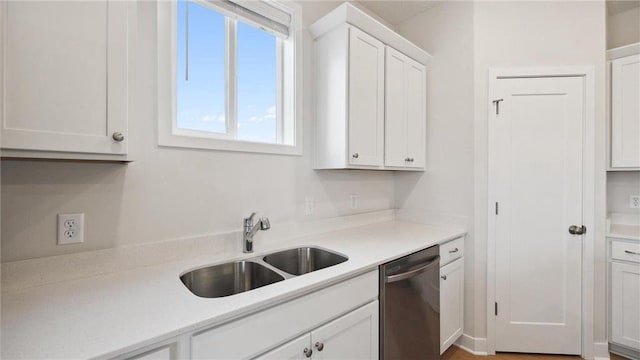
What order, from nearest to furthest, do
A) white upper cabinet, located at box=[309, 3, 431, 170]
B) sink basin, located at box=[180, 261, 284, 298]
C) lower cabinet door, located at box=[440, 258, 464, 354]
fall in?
sink basin, located at box=[180, 261, 284, 298] → white upper cabinet, located at box=[309, 3, 431, 170] → lower cabinet door, located at box=[440, 258, 464, 354]

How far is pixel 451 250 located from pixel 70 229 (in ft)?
7.30

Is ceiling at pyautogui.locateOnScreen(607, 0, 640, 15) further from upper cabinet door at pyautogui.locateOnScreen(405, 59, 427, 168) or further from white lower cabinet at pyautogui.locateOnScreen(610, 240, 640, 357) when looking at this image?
white lower cabinet at pyautogui.locateOnScreen(610, 240, 640, 357)

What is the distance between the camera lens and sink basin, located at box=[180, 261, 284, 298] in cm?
127

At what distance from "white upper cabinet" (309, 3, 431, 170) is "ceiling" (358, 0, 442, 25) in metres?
0.54

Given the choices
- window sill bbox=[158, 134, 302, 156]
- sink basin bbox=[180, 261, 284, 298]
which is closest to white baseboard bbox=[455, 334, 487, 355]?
sink basin bbox=[180, 261, 284, 298]

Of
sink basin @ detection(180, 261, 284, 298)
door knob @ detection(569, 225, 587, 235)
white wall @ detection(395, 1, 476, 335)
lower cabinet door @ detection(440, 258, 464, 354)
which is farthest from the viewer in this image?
white wall @ detection(395, 1, 476, 335)

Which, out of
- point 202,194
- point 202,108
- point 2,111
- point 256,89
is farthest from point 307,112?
point 2,111

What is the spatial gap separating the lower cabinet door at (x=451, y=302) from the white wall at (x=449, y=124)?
0.10m

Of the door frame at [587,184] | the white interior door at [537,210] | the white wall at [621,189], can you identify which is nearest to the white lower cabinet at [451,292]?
the white interior door at [537,210]

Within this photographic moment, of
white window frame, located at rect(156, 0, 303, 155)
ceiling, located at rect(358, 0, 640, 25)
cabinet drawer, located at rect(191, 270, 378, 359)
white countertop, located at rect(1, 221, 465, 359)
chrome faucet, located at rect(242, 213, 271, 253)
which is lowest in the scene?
cabinet drawer, located at rect(191, 270, 378, 359)

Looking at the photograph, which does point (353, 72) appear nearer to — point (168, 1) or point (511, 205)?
point (168, 1)

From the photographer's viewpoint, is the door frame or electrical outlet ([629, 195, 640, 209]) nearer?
the door frame

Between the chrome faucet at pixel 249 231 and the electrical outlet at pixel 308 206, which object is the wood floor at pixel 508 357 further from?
the chrome faucet at pixel 249 231

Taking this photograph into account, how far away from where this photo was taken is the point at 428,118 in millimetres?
2453
